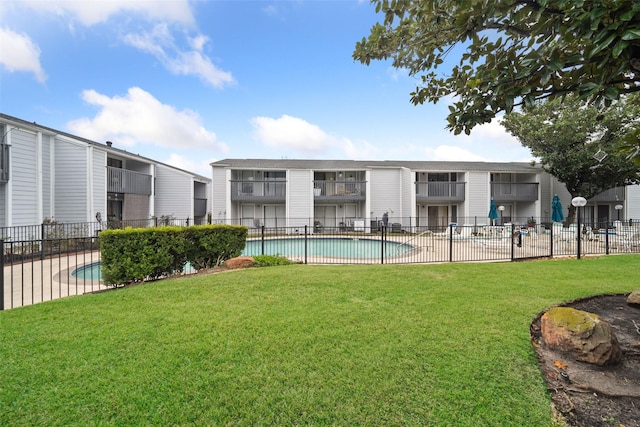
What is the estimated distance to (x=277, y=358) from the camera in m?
3.29

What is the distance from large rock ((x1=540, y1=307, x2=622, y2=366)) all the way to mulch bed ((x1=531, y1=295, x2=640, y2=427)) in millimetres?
85

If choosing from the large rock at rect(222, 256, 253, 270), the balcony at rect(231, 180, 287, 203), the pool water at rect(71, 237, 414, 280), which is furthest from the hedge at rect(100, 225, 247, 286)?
the balcony at rect(231, 180, 287, 203)

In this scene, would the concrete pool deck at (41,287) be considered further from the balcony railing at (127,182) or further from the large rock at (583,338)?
the balcony railing at (127,182)

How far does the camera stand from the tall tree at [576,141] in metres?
18.4

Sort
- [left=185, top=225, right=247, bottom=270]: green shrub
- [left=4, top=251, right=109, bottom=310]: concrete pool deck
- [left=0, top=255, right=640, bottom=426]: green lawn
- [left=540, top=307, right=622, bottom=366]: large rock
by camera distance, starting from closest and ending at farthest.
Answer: [left=0, top=255, right=640, bottom=426]: green lawn
[left=540, top=307, right=622, bottom=366]: large rock
[left=4, top=251, right=109, bottom=310]: concrete pool deck
[left=185, top=225, right=247, bottom=270]: green shrub

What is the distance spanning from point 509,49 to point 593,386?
3780mm

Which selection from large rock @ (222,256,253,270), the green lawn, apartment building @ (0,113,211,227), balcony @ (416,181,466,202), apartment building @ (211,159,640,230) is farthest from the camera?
balcony @ (416,181,466,202)

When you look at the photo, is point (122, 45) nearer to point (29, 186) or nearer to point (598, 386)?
point (29, 186)

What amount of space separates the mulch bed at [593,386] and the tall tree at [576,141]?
1900 cm

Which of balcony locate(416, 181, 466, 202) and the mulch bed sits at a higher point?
balcony locate(416, 181, 466, 202)

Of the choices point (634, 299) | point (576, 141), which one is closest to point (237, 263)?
point (634, 299)

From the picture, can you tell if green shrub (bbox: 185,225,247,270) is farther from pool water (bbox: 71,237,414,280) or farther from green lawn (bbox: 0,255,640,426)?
pool water (bbox: 71,237,414,280)

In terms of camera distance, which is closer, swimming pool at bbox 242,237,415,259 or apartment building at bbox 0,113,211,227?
apartment building at bbox 0,113,211,227

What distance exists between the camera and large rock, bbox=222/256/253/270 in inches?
336
